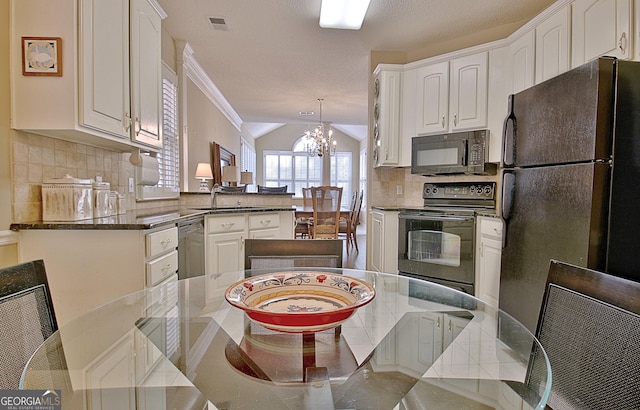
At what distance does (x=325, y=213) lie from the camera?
17.0ft

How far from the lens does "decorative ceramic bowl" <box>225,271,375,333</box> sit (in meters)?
0.79

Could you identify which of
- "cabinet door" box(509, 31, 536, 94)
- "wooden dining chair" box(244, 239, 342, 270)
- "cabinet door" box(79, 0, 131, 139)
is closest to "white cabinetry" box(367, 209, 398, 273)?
"cabinet door" box(509, 31, 536, 94)

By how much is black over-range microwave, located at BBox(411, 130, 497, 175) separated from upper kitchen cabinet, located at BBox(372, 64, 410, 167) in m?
0.19

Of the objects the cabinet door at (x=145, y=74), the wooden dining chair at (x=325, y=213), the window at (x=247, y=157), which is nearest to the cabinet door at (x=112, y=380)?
the cabinet door at (x=145, y=74)

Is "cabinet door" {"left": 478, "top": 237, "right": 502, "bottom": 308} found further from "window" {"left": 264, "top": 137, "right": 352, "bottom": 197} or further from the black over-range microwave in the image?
"window" {"left": 264, "top": 137, "right": 352, "bottom": 197}

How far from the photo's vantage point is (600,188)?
4.65 ft

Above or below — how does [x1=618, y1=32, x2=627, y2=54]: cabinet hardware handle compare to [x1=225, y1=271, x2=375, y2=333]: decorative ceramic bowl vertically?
above

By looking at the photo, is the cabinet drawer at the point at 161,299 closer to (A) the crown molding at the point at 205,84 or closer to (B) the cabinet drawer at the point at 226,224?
(B) the cabinet drawer at the point at 226,224

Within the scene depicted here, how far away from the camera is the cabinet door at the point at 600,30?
5.90ft

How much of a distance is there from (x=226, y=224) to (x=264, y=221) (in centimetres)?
42

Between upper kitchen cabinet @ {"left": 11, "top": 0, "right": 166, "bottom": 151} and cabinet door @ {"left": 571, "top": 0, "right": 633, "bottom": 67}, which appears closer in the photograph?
upper kitchen cabinet @ {"left": 11, "top": 0, "right": 166, "bottom": 151}

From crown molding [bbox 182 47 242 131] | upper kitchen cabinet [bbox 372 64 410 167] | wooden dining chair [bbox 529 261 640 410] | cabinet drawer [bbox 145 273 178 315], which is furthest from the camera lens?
crown molding [bbox 182 47 242 131]

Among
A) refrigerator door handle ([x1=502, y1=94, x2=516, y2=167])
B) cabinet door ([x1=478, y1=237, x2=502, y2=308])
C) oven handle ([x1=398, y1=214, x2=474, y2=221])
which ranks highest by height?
refrigerator door handle ([x1=502, y1=94, x2=516, y2=167])

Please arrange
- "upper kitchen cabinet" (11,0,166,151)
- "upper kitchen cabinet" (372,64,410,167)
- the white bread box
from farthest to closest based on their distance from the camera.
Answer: "upper kitchen cabinet" (372,64,410,167) → the white bread box → "upper kitchen cabinet" (11,0,166,151)
